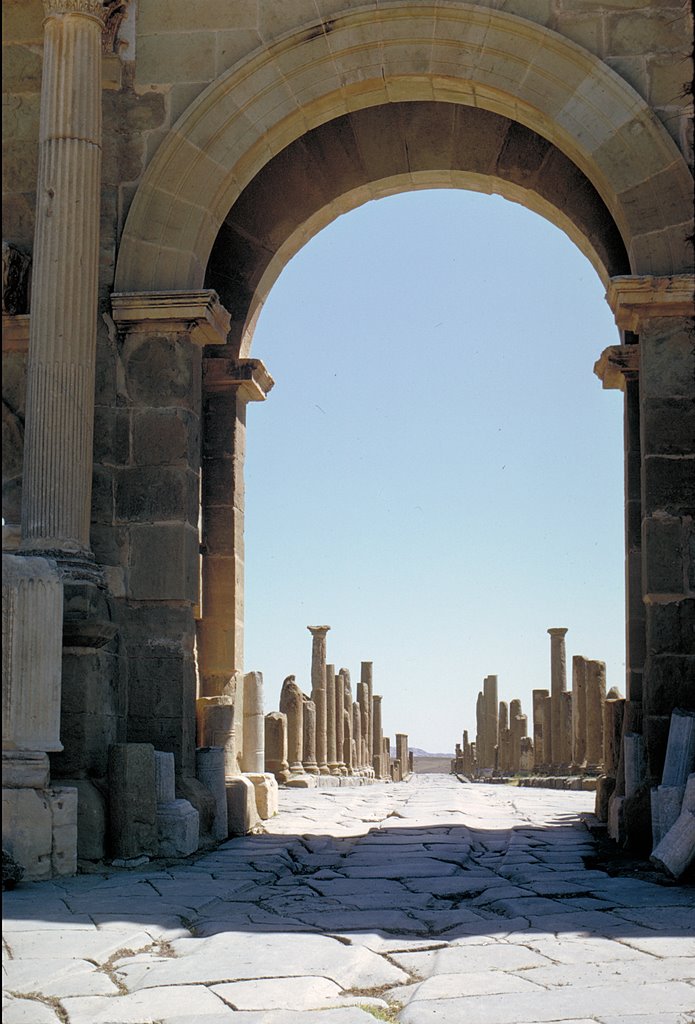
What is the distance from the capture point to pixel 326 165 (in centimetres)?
1039

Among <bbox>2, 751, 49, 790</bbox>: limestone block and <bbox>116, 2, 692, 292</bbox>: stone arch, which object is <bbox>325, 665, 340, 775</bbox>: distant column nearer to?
<bbox>116, 2, 692, 292</bbox>: stone arch

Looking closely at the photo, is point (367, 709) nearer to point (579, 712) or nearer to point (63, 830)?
point (579, 712)

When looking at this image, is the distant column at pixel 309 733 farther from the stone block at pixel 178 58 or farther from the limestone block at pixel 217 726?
the stone block at pixel 178 58

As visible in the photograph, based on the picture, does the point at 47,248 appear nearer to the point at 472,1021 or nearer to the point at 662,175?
the point at 662,175

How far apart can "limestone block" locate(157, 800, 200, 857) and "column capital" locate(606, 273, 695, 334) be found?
406 centimetres

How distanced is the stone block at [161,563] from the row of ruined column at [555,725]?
20.9 ft

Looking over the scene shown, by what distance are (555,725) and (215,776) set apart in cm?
2013

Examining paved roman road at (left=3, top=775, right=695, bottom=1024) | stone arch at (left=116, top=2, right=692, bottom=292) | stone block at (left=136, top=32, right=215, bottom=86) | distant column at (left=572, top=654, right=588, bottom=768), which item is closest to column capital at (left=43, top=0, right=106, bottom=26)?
stone block at (left=136, top=32, right=215, bottom=86)

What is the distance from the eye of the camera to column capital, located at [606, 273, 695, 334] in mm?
8125

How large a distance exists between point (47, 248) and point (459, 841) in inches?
176

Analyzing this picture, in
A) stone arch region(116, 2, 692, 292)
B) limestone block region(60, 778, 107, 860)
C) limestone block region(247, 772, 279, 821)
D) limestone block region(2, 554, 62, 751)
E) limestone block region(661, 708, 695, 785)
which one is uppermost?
stone arch region(116, 2, 692, 292)

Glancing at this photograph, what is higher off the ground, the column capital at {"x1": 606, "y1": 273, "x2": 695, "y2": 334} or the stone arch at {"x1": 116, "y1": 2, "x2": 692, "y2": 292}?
the stone arch at {"x1": 116, "y1": 2, "x2": 692, "y2": 292}

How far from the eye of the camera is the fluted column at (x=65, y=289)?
26.0 feet

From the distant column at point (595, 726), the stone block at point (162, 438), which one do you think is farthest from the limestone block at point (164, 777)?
the distant column at point (595, 726)
